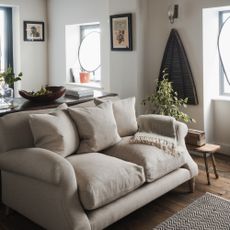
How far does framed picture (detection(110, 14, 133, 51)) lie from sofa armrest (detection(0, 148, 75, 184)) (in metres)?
2.39

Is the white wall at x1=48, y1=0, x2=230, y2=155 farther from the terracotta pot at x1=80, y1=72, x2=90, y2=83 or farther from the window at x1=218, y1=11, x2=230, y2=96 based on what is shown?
the terracotta pot at x1=80, y1=72, x2=90, y2=83

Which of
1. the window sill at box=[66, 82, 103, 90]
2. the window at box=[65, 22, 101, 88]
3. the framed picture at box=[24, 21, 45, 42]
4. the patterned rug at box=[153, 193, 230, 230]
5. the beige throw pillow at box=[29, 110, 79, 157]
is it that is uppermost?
the framed picture at box=[24, 21, 45, 42]

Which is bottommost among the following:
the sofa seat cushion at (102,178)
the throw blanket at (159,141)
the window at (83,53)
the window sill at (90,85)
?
the sofa seat cushion at (102,178)

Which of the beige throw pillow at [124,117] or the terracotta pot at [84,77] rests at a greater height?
the terracotta pot at [84,77]

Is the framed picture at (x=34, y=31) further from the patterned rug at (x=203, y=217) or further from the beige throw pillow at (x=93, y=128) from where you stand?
the patterned rug at (x=203, y=217)

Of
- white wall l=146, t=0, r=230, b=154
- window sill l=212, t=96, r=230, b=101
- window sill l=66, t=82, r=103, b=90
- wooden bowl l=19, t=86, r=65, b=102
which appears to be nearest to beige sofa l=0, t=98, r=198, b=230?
wooden bowl l=19, t=86, r=65, b=102

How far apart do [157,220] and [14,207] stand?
113 cm

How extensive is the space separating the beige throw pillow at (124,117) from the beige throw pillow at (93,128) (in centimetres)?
26

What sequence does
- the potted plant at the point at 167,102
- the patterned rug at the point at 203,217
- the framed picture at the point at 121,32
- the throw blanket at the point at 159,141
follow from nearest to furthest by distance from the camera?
the patterned rug at the point at 203,217, the throw blanket at the point at 159,141, the potted plant at the point at 167,102, the framed picture at the point at 121,32

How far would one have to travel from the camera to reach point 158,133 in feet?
10.6

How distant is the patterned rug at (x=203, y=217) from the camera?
2.58m

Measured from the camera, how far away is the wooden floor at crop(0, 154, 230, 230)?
2.63m

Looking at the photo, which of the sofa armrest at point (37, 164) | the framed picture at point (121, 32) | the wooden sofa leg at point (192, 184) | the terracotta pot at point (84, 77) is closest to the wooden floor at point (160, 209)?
the wooden sofa leg at point (192, 184)

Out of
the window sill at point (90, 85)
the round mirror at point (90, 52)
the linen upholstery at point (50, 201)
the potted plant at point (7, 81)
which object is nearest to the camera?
the linen upholstery at point (50, 201)
